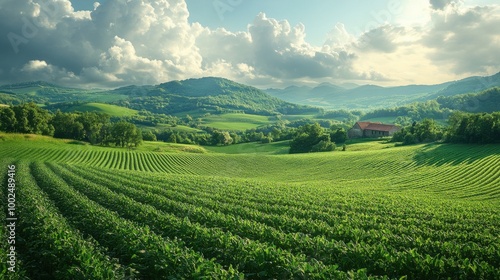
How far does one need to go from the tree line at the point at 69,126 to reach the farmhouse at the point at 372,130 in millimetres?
106134

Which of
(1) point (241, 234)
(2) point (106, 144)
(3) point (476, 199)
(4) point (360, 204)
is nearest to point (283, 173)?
(3) point (476, 199)

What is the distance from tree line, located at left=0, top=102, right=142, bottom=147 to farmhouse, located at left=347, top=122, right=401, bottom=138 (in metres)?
106

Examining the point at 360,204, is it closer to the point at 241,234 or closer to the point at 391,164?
the point at 241,234

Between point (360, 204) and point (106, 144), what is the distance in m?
111

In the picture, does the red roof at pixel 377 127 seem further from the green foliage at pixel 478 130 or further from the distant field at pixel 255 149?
the green foliage at pixel 478 130

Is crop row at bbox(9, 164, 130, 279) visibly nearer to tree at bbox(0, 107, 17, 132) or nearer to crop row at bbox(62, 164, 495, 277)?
crop row at bbox(62, 164, 495, 277)

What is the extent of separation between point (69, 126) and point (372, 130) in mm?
137492

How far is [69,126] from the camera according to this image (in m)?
122

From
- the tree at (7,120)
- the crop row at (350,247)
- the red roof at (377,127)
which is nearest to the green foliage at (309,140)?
the red roof at (377,127)

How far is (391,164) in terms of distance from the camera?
72688mm

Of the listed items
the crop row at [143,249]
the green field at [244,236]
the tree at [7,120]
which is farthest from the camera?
the tree at [7,120]

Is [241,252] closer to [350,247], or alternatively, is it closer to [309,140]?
[350,247]

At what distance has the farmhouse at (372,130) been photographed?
154250 millimetres

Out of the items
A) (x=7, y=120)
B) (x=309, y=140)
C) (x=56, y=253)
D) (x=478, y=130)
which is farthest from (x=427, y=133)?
(x=7, y=120)
